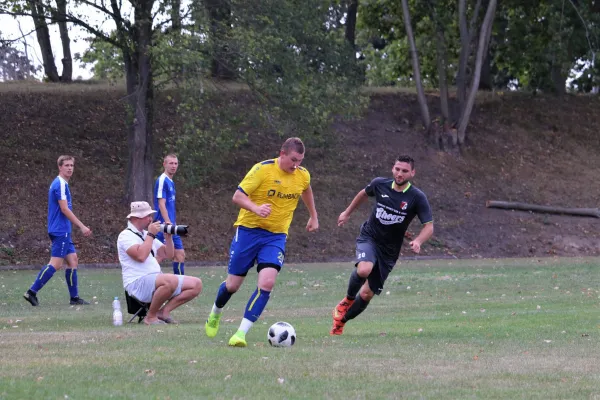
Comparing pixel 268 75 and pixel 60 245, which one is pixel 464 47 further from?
pixel 60 245

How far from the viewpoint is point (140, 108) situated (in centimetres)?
2891

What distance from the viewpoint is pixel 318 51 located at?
31.5 m

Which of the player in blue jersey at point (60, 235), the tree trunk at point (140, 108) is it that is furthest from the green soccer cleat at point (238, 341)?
the tree trunk at point (140, 108)

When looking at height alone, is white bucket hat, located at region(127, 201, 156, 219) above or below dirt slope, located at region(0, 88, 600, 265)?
above

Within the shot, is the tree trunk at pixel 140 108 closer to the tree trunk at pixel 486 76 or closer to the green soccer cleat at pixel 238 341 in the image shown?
the green soccer cleat at pixel 238 341

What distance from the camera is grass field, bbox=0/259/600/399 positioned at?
22.9 feet

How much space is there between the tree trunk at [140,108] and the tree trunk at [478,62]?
14.1 metres

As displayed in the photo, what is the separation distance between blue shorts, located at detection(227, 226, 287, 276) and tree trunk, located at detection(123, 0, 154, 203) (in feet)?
59.4

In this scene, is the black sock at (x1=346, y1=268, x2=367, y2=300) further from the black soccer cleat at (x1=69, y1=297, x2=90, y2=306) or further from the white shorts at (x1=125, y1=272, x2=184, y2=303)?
the black soccer cleat at (x1=69, y1=297, x2=90, y2=306)

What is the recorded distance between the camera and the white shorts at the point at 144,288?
11.8 metres

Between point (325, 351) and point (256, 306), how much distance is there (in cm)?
107

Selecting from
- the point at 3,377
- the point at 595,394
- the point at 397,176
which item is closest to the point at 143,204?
the point at 397,176

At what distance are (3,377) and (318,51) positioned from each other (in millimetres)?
24981

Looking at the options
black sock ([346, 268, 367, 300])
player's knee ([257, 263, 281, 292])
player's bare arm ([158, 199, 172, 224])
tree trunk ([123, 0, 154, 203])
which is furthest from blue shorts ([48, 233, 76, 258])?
tree trunk ([123, 0, 154, 203])
